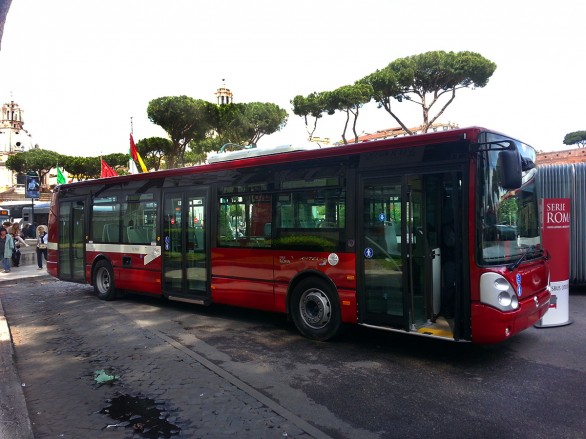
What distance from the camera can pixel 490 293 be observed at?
500 centimetres

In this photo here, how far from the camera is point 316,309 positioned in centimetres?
666

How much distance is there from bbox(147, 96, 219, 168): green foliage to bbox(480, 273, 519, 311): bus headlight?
87.6ft

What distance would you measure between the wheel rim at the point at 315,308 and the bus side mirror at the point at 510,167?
2.81m

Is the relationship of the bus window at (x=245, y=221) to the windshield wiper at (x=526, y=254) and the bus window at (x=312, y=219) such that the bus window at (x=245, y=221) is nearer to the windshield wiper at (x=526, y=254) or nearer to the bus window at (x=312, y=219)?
the bus window at (x=312, y=219)

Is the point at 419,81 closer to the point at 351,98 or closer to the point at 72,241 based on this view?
the point at 351,98

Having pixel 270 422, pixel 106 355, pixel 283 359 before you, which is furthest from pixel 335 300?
pixel 106 355

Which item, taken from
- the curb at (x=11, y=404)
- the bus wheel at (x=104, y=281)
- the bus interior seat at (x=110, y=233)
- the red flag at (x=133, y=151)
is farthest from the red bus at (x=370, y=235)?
the red flag at (x=133, y=151)

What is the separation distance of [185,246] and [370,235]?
3.95 meters

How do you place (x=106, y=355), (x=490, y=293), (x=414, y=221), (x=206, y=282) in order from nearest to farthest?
(x=490, y=293)
(x=414, y=221)
(x=106, y=355)
(x=206, y=282)

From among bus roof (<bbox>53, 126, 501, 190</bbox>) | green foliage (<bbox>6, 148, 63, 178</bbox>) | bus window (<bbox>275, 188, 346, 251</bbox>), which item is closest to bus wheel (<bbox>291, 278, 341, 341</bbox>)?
bus window (<bbox>275, 188, 346, 251</bbox>)

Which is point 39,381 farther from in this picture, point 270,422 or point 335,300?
point 335,300

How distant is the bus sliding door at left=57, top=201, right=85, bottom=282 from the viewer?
1100 centimetres

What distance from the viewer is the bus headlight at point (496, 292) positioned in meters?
4.98

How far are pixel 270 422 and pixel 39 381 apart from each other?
9.92ft
